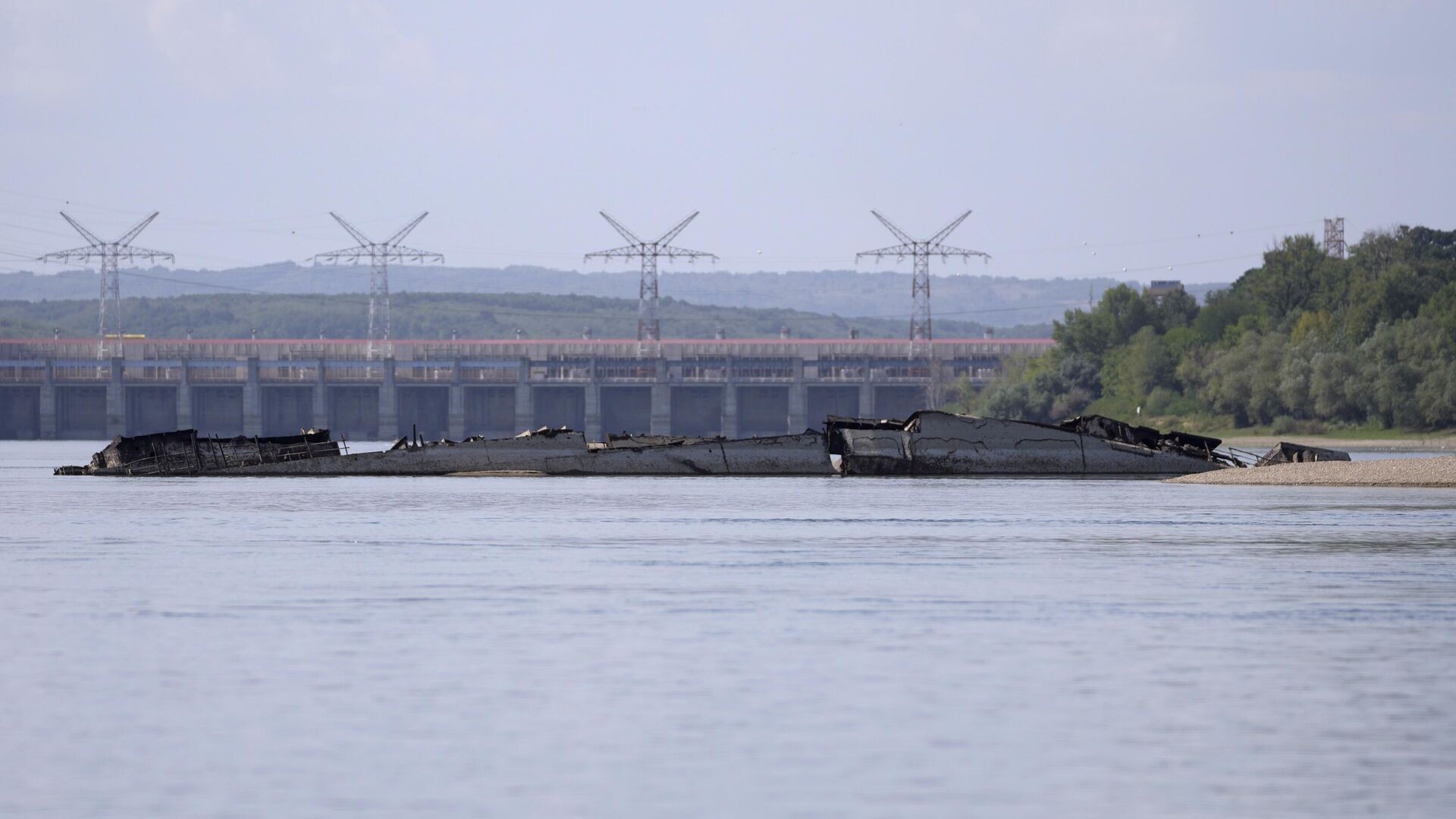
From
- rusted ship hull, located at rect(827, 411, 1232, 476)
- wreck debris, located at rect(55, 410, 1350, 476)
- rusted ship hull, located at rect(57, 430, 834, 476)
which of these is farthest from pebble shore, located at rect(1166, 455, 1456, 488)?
rusted ship hull, located at rect(57, 430, 834, 476)

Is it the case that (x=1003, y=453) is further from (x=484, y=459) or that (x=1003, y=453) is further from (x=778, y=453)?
(x=484, y=459)

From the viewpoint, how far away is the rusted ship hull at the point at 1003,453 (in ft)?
378

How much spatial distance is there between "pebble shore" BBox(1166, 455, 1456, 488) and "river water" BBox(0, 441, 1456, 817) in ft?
117

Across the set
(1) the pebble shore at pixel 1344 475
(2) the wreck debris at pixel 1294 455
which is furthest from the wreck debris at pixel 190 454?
(2) the wreck debris at pixel 1294 455

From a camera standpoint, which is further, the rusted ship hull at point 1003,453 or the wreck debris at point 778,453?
the wreck debris at point 778,453

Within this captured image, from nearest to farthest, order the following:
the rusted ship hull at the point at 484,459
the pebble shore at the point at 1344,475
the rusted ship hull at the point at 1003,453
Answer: the pebble shore at the point at 1344,475
the rusted ship hull at the point at 1003,453
the rusted ship hull at the point at 484,459

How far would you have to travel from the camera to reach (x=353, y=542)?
62125 mm

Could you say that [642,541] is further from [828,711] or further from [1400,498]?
[1400,498]

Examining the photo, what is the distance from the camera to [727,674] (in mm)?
32750

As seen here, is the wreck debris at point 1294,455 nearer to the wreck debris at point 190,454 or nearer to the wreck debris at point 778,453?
the wreck debris at point 778,453

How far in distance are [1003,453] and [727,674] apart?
85344 millimetres

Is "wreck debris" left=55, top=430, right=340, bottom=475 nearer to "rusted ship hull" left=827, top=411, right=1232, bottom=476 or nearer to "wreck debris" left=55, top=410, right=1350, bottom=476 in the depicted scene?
"wreck debris" left=55, top=410, right=1350, bottom=476

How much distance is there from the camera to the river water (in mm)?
23953

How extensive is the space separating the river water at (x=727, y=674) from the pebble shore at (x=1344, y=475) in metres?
35.7
